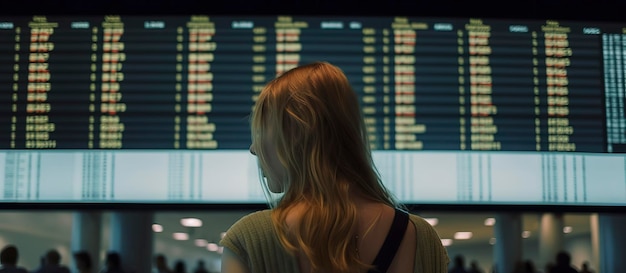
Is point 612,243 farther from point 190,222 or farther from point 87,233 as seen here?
point 190,222

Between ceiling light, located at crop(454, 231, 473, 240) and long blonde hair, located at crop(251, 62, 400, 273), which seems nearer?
long blonde hair, located at crop(251, 62, 400, 273)

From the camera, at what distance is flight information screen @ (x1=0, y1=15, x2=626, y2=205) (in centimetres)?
278

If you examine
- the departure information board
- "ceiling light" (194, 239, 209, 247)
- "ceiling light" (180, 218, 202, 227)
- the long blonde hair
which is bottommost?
"ceiling light" (194, 239, 209, 247)

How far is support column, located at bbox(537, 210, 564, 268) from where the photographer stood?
7.07 meters

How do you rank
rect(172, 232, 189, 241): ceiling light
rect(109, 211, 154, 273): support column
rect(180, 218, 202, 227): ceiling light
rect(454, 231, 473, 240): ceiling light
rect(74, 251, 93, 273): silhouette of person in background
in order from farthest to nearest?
1. rect(172, 232, 189, 241): ceiling light
2. rect(454, 231, 473, 240): ceiling light
3. rect(180, 218, 202, 227): ceiling light
4. rect(109, 211, 154, 273): support column
5. rect(74, 251, 93, 273): silhouette of person in background

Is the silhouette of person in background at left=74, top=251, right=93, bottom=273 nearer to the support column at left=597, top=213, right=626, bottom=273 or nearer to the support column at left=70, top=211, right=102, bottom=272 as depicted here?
the support column at left=70, top=211, right=102, bottom=272

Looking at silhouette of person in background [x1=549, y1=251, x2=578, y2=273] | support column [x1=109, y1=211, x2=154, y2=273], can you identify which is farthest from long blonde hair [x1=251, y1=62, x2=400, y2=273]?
support column [x1=109, y1=211, x2=154, y2=273]

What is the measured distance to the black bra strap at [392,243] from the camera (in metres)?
0.85

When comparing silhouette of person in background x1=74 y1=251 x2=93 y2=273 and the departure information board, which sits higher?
the departure information board

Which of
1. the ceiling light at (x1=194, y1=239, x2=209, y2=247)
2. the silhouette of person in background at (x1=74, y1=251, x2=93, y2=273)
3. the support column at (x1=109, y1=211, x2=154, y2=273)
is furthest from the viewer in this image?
the ceiling light at (x1=194, y1=239, x2=209, y2=247)

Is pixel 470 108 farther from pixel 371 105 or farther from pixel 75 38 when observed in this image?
pixel 75 38

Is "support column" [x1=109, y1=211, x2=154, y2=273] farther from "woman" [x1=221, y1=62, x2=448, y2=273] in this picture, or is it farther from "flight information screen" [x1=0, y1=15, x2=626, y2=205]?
"woman" [x1=221, y1=62, x2=448, y2=273]

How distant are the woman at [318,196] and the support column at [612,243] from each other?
3.46 metres

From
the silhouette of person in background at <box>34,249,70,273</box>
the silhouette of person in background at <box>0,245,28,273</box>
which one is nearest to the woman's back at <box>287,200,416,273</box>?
the silhouette of person in background at <box>0,245,28,273</box>
